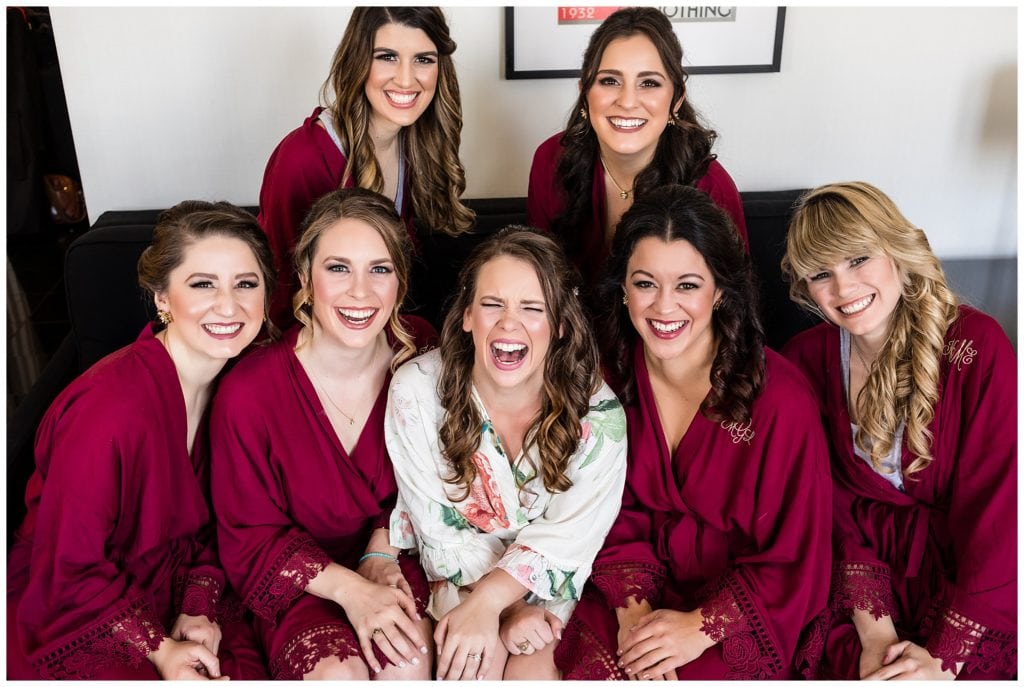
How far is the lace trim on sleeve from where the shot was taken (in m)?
2.10

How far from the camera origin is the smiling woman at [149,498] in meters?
1.94

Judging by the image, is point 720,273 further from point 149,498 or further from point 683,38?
point 149,498

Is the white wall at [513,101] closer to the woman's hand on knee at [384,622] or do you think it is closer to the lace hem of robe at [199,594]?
the lace hem of robe at [199,594]

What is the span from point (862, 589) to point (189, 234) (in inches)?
63.3

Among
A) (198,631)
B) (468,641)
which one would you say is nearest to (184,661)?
(198,631)

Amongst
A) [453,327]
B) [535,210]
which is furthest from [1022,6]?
[453,327]

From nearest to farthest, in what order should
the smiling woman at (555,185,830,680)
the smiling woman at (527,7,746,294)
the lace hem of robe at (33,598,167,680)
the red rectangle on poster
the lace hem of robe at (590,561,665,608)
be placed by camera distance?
the lace hem of robe at (33,598,167,680) < the smiling woman at (555,185,830,680) < the lace hem of robe at (590,561,665,608) < the smiling woman at (527,7,746,294) < the red rectangle on poster

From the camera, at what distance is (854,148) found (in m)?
3.06

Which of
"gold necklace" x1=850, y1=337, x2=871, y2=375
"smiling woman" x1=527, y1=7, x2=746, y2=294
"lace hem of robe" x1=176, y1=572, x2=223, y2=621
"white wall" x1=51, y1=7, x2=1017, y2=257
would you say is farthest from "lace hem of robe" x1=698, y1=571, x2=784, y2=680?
"white wall" x1=51, y1=7, x2=1017, y2=257

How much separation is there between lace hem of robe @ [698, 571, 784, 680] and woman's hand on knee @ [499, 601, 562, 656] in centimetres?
32

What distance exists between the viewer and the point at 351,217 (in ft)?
7.06

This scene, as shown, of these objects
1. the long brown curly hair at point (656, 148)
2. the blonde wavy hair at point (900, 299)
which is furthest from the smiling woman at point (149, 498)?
the blonde wavy hair at point (900, 299)

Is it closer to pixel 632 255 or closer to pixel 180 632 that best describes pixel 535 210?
pixel 632 255

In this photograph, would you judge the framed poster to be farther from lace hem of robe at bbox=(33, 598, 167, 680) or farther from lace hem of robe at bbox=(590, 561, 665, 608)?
lace hem of robe at bbox=(33, 598, 167, 680)
